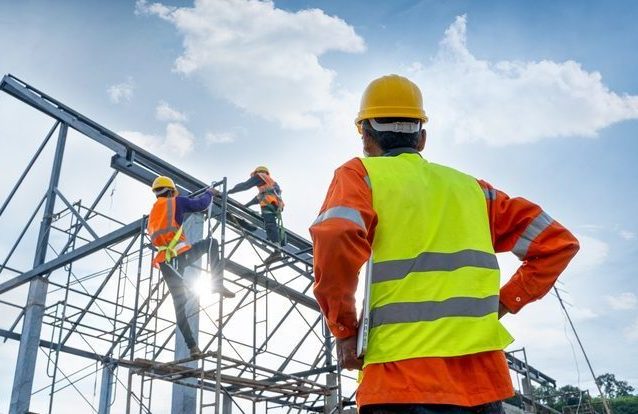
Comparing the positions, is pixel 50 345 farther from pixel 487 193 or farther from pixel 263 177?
pixel 487 193

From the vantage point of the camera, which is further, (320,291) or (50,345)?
(50,345)

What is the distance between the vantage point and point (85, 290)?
13.5 meters

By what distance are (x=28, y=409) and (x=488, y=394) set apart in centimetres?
1155

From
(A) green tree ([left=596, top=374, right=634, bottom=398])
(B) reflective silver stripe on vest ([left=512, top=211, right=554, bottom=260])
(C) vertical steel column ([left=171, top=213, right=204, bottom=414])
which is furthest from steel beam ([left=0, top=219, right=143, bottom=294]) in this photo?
(A) green tree ([left=596, top=374, right=634, bottom=398])

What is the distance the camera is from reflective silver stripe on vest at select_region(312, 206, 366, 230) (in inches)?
79.6

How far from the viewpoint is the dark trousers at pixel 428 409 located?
187 centimetres

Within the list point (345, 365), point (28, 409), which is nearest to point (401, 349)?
point (345, 365)

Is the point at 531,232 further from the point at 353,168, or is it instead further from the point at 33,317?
the point at 33,317

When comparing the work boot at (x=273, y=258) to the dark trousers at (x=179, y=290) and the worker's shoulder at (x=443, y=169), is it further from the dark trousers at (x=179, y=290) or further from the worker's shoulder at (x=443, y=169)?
the worker's shoulder at (x=443, y=169)

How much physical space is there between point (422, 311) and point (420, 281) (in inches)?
4.1

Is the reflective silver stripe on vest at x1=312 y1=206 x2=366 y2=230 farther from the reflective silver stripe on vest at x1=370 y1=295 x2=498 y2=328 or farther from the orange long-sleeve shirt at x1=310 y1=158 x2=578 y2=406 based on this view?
the reflective silver stripe on vest at x1=370 y1=295 x2=498 y2=328

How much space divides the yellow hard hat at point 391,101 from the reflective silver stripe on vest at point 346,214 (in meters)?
0.60

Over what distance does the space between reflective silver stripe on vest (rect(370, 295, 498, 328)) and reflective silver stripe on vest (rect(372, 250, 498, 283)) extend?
0.34 ft

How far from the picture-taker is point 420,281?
205cm
